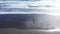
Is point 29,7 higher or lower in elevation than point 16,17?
higher

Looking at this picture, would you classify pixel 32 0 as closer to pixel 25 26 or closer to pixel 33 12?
pixel 33 12

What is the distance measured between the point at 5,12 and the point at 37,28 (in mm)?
463

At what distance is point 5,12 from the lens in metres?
1.25

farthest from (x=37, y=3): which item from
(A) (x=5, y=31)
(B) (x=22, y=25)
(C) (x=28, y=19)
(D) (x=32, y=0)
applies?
(A) (x=5, y=31)

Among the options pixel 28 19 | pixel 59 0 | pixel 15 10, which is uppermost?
pixel 59 0

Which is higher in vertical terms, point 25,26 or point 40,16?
point 40,16

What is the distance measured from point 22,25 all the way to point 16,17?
0.13m

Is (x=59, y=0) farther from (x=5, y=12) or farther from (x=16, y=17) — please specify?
(x=5, y=12)

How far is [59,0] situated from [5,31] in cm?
81

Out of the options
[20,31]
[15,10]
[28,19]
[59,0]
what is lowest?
[20,31]

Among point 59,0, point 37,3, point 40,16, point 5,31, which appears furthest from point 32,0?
point 5,31

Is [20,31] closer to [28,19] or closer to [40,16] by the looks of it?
[28,19]

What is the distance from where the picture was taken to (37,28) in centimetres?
127

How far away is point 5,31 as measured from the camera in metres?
1.29
